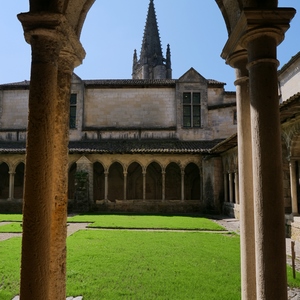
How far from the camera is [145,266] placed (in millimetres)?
6352

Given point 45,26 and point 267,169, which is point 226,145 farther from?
point 45,26

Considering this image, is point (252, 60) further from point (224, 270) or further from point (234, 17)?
point (224, 270)

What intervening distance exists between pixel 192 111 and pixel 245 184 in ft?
62.5

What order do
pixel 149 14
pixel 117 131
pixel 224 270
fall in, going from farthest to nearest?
pixel 149 14 < pixel 117 131 < pixel 224 270

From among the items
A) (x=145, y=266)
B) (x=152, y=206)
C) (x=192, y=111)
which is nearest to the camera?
(x=145, y=266)

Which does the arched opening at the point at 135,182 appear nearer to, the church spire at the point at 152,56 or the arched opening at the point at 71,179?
the arched opening at the point at 71,179

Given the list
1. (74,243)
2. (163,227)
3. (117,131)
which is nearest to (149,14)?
(117,131)

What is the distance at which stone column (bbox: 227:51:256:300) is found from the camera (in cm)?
337

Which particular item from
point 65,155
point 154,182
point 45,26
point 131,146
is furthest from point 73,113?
point 45,26

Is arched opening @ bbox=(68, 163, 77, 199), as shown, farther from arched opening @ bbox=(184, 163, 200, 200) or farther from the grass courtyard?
the grass courtyard

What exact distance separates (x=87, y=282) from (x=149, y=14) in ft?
144

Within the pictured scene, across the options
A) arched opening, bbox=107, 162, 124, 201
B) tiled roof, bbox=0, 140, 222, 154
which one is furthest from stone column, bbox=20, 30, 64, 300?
arched opening, bbox=107, 162, 124, 201

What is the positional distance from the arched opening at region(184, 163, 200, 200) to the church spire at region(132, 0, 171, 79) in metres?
21.3

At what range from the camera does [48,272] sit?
2.90 m
